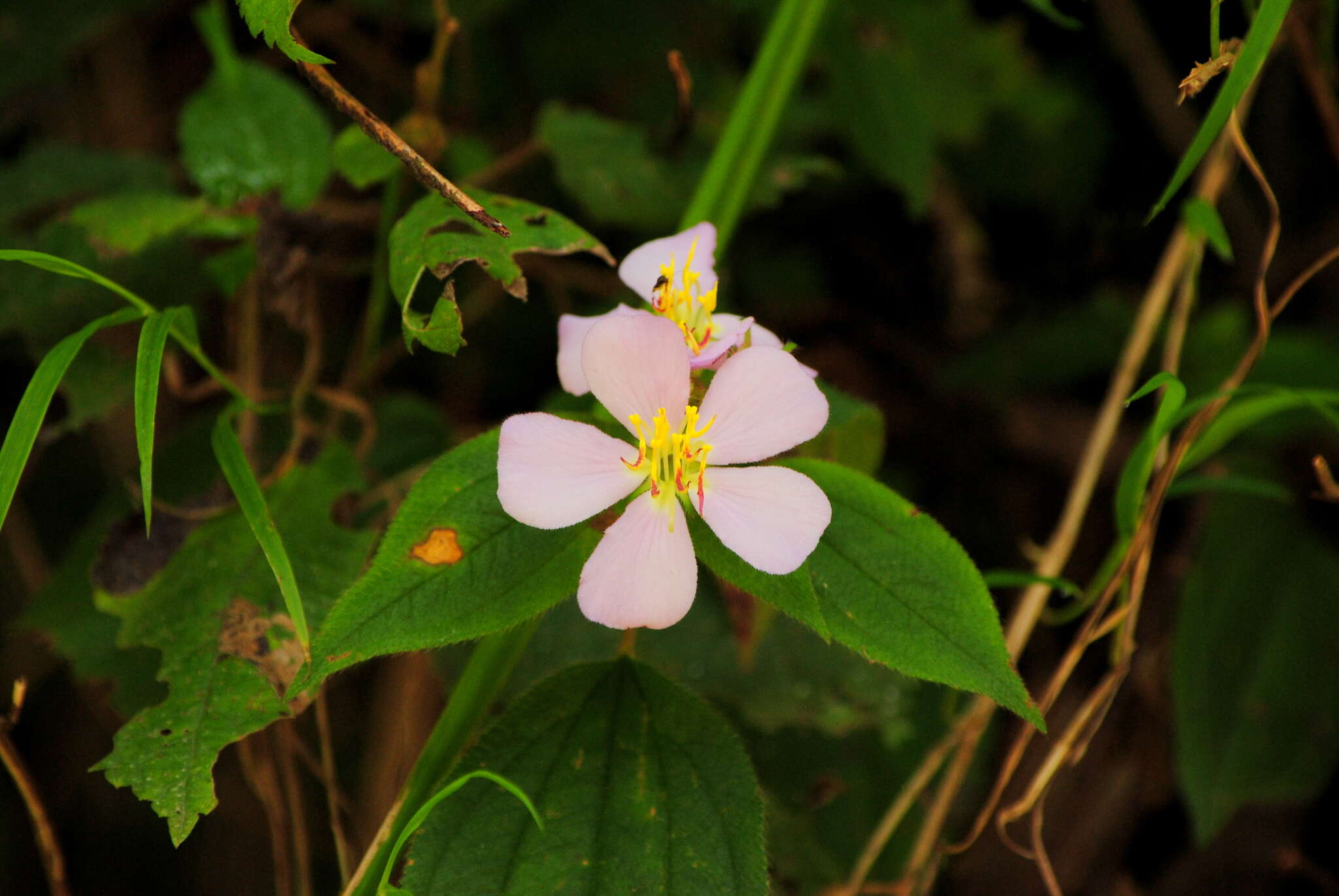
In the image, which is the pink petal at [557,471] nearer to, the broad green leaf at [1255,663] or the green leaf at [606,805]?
the green leaf at [606,805]

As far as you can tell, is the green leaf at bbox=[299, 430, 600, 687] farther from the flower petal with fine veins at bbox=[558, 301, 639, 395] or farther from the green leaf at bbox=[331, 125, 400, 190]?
the green leaf at bbox=[331, 125, 400, 190]

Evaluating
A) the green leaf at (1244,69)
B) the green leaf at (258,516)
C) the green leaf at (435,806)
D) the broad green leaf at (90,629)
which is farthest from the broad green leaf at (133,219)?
the green leaf at (1244,69)

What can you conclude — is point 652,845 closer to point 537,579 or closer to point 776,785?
point 537,579

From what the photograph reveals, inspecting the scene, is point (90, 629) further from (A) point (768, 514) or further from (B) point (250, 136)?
(A) point (768, 514)

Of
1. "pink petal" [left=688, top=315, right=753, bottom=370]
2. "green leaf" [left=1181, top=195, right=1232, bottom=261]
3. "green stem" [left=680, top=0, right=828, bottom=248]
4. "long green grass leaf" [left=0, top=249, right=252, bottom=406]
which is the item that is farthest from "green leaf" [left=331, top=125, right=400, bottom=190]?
"green leaf" [left=1181, top=195, right=1232, bottom=261]

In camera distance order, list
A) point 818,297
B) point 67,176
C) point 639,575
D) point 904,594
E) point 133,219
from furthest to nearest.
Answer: point 818,297 < point 67,176 < point 133,219 < point 904,594 < point 639,575

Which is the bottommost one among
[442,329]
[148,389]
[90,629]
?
[90,629]

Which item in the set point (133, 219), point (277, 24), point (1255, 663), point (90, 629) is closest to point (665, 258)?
point (277, 24)
